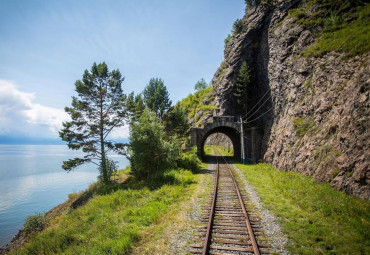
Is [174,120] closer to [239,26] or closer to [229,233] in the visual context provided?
[229,233]

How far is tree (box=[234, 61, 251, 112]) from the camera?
3539 centimetres

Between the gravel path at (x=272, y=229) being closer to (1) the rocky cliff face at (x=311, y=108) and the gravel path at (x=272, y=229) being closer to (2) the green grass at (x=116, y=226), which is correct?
(2) the green grass at (x=116, y=226)

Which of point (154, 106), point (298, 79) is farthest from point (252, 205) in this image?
point (154, 106)

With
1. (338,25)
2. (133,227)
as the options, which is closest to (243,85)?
(338,25)

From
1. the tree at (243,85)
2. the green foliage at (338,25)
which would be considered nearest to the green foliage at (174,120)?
the tree at (243,85)

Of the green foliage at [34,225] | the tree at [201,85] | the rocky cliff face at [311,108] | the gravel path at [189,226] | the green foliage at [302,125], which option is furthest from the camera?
the tree at [201,85]

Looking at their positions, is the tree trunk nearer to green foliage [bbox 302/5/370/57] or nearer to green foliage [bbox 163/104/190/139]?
green foliage [bbox 163/104/190/139]

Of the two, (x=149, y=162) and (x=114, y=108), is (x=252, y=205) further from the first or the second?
(x=114, y=108)

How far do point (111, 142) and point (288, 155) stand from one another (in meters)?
20.7

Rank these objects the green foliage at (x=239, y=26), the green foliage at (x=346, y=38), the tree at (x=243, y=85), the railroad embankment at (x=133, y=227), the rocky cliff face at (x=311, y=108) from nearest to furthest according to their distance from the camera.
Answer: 1. the railroad embankment at (x=133, y=227)
2. the rocky cliff face at (x=311, y=108)
3. the green foliage at (x=346, y=38)
4. the tree at (x=243, y=85)
5. the green foliage at (x=239, y=26)

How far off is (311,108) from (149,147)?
15232 mm

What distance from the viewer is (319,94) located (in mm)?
16031

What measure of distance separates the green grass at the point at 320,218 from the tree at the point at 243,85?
25695mm

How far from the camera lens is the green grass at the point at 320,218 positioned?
5.96 meters
